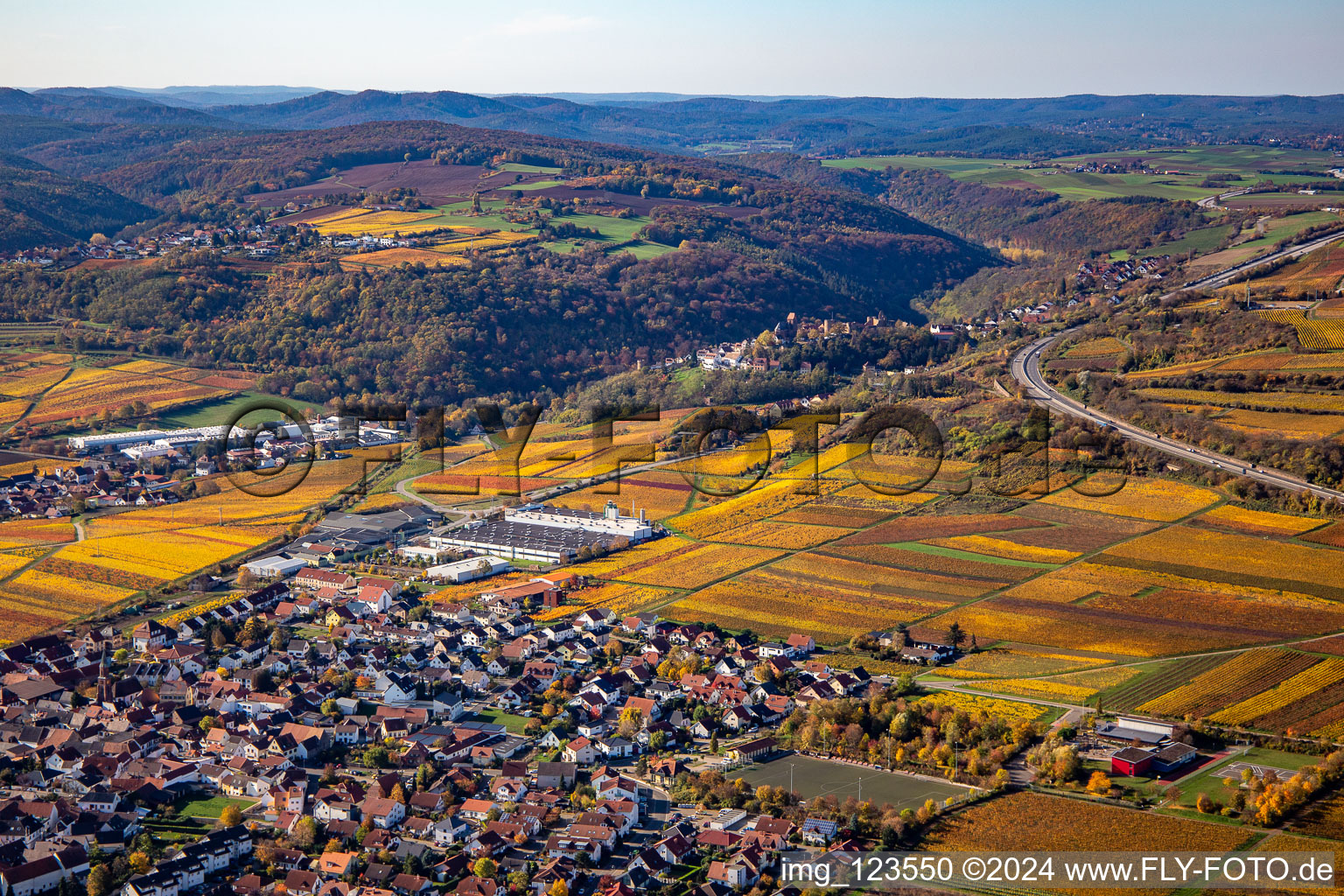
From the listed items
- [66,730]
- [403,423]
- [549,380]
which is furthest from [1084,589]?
[549,380]

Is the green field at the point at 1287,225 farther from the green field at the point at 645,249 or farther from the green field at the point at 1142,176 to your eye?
the green field at the point at 645,249

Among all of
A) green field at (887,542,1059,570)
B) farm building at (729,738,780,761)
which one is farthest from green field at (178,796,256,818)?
green field at (887,542,1059,570)

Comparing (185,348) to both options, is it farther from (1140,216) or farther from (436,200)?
(1140,216)

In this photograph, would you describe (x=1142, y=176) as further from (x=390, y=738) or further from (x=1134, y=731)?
(x=390, y=738)

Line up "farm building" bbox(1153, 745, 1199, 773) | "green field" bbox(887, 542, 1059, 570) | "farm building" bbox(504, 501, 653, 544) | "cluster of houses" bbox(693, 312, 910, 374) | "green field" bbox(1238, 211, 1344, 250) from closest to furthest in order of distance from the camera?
1. "farm building" bbox(1153, 745, 1199, 773)
2. "green field" bbox(887, 542, 1059, 570)
3. "farm building" bbox(504, 501, 653, 544)
4. "cluster of houses" bbox(693, 312, 910, 374)
5. "green field" bbox(1238, 211, 1344, 250)

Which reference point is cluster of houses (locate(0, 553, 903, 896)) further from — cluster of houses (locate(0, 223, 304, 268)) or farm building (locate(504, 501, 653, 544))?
cluster of houses (locate(0, 223, 304, 268))

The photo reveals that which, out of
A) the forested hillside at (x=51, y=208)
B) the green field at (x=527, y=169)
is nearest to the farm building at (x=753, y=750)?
the forested hillside at (x=51, y=208)
